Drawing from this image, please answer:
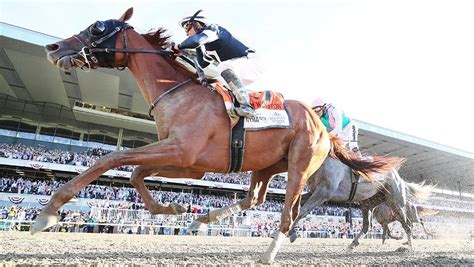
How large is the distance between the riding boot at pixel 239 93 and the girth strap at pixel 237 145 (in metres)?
0.12

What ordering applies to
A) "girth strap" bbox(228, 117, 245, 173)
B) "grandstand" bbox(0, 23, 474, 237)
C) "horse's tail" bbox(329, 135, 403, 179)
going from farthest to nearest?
"grandstand" bbox(0, 23, 474, 237) → "horse's tail" bbox(329, 135, 403, 179) → "girth strap" bbox(228, 117, 245, 173)

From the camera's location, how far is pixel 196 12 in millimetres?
3959

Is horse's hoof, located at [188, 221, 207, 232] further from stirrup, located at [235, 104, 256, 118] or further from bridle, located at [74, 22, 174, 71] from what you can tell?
bridle, located at [74, 22, 174, 71]

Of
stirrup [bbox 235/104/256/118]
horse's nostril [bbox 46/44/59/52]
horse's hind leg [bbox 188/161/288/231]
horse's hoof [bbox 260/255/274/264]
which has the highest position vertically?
horse's nostril [bbox 46/44/59/52]

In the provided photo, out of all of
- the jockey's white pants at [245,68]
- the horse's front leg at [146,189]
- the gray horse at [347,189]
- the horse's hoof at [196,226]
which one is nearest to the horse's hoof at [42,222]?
the horse's front leg at [146,189]

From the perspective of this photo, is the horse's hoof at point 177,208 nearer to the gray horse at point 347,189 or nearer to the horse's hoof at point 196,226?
the horse's hoof at point 196,226

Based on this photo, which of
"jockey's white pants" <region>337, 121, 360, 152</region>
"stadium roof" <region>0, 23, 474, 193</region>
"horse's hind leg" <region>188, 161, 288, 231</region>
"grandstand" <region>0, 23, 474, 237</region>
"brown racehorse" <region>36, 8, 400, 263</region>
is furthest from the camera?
"stadium roof" <region>0, 23, 474, 193</region>

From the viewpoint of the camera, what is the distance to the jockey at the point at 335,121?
6.86 meters

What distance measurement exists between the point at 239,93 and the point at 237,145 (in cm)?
60

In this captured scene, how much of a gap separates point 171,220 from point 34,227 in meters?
14.7

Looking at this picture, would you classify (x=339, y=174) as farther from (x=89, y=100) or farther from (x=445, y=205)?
(x=445, y=205)

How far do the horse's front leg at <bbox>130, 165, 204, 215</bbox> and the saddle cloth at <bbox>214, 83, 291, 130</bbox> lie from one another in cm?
87

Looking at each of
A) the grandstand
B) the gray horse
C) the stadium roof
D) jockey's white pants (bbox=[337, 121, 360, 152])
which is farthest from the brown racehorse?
the stadium roof

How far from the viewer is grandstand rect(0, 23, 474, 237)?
18.0 m
